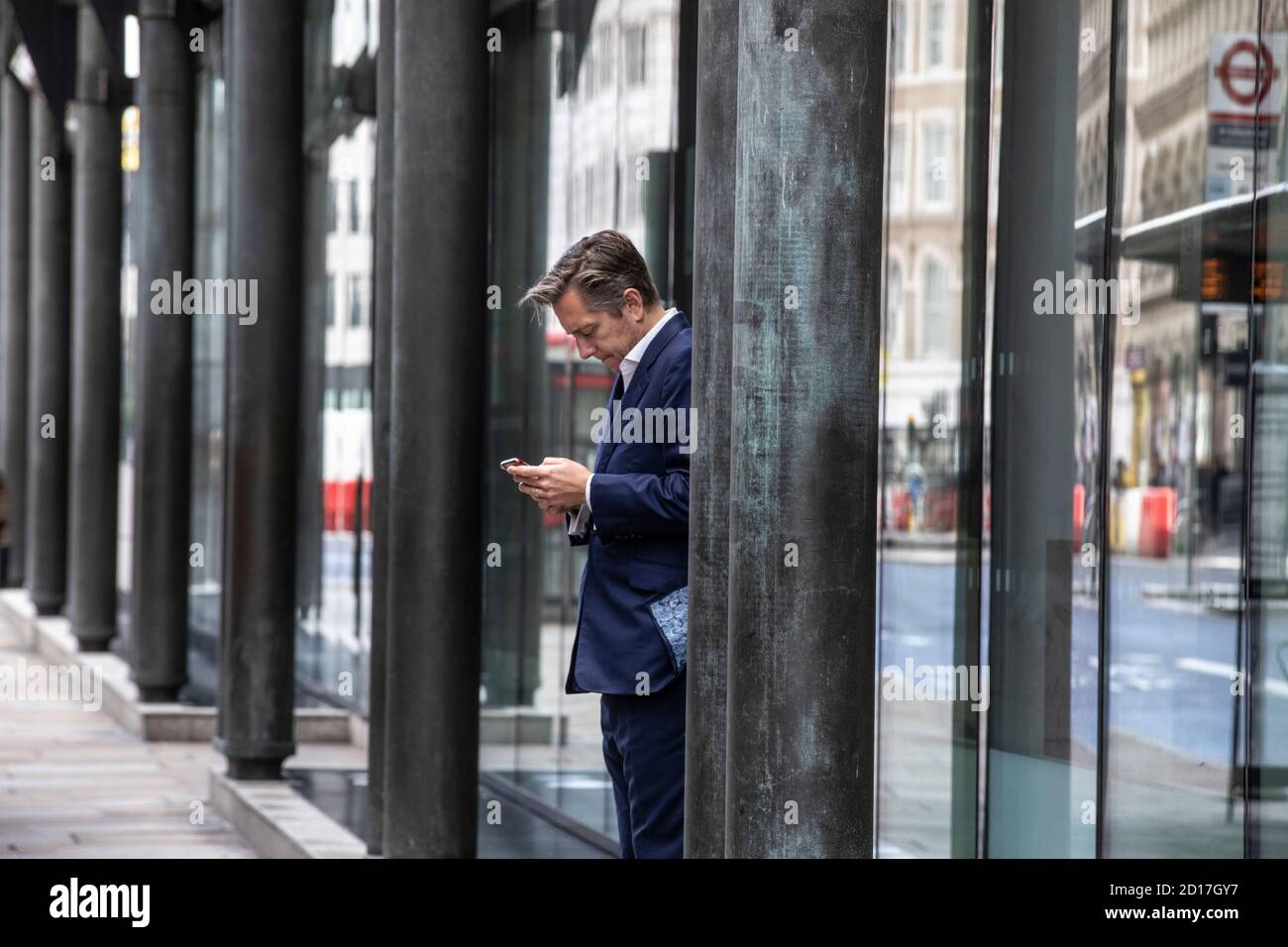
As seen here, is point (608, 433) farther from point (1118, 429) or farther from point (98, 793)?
point (98, 793)

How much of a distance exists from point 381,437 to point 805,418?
4541mm

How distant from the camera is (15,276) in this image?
22141 millimetres

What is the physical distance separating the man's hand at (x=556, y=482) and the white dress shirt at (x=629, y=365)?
3 cm

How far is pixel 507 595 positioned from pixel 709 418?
6657 millimetres

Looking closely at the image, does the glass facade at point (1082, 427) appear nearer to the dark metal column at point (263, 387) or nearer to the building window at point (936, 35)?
the building window at point (936, 35)

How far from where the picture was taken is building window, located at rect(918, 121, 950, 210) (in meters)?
6.66

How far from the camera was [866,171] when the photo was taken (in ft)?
12.4

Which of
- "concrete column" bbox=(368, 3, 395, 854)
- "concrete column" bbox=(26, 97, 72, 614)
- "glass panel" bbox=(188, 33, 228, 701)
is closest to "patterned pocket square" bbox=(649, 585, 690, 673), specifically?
"concrete column" bbox=(368, 3, 395, 854)

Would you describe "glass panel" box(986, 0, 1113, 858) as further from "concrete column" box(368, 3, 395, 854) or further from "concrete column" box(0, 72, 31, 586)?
"concrete column" box(0, 72, 31, 586)

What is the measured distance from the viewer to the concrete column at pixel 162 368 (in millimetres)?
13133

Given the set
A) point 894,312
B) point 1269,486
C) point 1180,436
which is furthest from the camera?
point 894,312

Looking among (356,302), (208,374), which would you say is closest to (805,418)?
(356,302)
